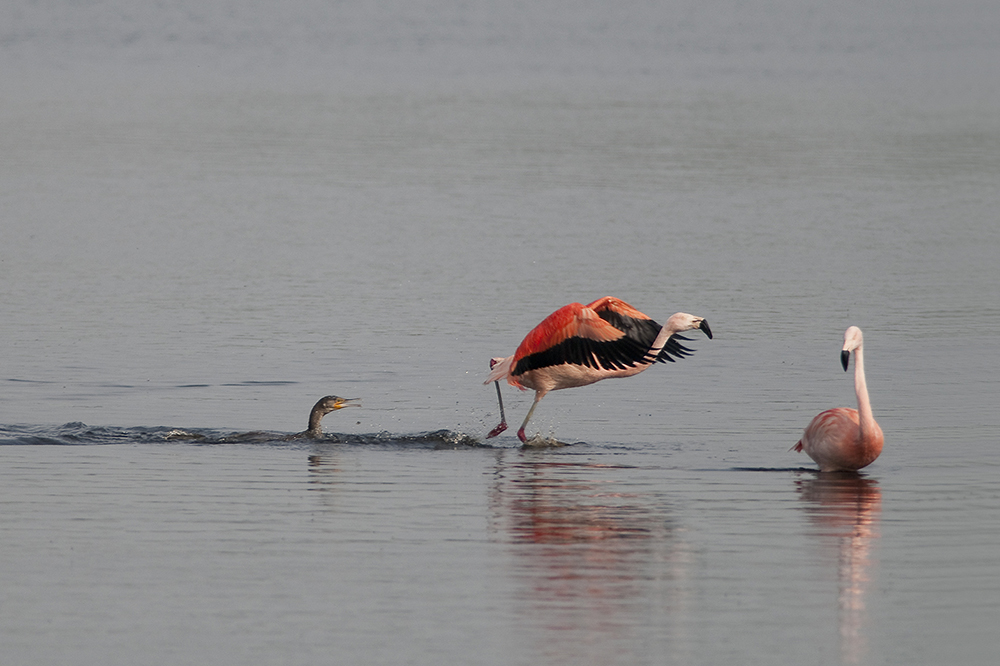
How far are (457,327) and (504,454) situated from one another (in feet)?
18.8

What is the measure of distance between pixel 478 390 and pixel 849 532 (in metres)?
6.03

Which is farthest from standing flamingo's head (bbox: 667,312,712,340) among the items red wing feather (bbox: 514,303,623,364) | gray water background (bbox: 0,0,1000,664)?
gray water background (bbox: 0,0,1000,664)

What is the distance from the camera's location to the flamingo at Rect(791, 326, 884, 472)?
1155 centimetres

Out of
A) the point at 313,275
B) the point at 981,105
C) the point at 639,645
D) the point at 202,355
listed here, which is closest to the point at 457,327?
the point at 202,355

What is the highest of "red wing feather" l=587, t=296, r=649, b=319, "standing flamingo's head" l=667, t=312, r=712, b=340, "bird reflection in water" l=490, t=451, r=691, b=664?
"red wing feather" l=587, t=296, r=649, b=319

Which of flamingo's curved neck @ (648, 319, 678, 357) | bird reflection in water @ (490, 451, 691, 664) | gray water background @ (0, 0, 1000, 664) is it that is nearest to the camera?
bird reflection in water @ (490, 451, 691, 664)

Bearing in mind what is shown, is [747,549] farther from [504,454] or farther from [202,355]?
[202,355]

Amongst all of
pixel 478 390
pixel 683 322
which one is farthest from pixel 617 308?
pixel 478 390

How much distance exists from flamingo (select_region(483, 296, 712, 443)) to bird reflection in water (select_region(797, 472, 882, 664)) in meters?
1.96

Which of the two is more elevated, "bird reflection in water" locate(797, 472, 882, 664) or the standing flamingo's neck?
the standing flamingo's neck

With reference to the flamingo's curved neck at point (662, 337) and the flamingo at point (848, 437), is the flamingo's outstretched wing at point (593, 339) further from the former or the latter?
the flamingo at point (848, 437)

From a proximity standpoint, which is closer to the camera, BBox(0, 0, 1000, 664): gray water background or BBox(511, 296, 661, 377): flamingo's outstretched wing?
BBox(0, 0, 1000, 664): gray water background

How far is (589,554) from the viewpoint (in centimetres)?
916

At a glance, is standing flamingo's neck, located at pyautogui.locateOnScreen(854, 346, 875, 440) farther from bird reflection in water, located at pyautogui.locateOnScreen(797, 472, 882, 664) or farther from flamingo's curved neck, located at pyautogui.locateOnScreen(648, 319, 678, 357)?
flamingo's curved neck, located at pyautogui.locateOnScreen(648, 319, 678, 357)
